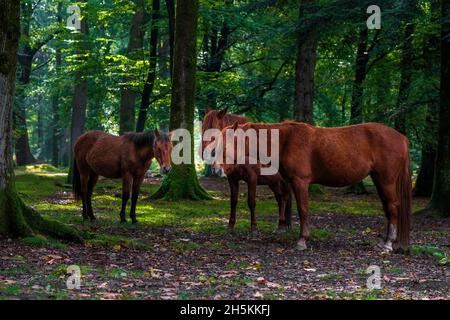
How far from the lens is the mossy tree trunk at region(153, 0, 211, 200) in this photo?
18797 millimetres

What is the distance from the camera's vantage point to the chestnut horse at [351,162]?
11531 mm

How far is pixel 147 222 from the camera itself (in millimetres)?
14297

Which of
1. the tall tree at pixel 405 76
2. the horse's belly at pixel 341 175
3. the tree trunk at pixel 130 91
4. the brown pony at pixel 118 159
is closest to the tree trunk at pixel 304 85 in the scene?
the tall tree at pixel 405 76

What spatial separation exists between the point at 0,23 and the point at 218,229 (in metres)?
5.87

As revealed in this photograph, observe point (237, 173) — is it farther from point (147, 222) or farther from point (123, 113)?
point (123, 113)

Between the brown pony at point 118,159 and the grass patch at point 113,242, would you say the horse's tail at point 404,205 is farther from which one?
the brown pony at point 118,159

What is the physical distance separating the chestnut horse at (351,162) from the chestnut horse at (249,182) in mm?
1378

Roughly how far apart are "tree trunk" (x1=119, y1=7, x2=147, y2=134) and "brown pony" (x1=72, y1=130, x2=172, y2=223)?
39.6 ft

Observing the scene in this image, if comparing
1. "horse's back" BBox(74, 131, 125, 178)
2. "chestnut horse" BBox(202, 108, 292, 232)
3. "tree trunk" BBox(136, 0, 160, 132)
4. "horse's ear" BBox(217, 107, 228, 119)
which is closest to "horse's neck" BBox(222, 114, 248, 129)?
"chestnut horse" BBox(202, 108, 292, 232)

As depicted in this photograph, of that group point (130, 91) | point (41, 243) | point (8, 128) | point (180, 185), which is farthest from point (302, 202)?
point (130, 91)

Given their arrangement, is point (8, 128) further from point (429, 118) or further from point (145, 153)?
point (429, 118)

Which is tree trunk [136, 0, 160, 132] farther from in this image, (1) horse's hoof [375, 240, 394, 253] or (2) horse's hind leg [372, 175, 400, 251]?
(1) horse's hoof [375, 240, 394, 253]

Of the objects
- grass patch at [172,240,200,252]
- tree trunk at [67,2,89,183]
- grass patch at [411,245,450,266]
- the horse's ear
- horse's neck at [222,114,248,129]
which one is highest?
tree trunk at [67,2,89,183]

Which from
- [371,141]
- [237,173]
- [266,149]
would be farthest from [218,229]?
[371,141]
